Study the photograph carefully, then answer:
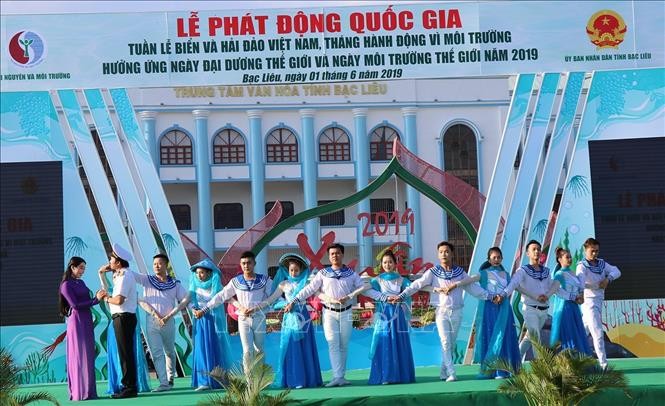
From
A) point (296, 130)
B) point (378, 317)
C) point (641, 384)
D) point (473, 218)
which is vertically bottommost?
point (641, 384)

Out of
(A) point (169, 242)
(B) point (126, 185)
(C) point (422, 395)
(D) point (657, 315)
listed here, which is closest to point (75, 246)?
(B) point (126, 185)

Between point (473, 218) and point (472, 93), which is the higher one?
point (472, 93)

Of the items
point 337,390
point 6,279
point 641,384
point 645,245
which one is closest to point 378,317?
point 337,390

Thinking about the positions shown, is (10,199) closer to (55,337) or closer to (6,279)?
(6,279)

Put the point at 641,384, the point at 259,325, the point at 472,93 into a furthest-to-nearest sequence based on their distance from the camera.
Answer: the point at 472,93 < the point at 259,325 < the point at 641,384

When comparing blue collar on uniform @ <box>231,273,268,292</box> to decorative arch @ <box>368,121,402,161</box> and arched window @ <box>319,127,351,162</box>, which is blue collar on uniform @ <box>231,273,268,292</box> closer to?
arched window @ <box>319,127,351,162</box>

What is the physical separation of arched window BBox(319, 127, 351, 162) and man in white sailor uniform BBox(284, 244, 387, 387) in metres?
3.20

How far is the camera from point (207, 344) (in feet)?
30.3

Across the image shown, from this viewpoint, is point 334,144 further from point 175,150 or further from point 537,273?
point 537,273

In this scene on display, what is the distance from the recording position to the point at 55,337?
10.6 m

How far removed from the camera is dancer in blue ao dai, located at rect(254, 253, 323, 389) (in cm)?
905

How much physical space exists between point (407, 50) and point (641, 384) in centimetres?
406

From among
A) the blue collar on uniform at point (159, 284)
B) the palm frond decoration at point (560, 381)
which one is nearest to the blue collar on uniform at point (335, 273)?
the blue collar on uniform at point (159, 284)

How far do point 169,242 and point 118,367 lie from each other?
7.22 ft
